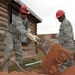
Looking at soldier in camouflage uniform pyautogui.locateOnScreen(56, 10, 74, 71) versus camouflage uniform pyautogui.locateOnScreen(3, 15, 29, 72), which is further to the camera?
camouflage uniform pyautogui.locateOnScreen(3, 15, 29, 72)

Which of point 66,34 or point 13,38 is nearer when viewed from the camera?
point 66,34

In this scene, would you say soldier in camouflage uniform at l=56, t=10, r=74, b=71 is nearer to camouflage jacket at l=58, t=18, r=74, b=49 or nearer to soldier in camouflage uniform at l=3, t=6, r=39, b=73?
camouflage jacket at l=58, t=18, r=74, b=49

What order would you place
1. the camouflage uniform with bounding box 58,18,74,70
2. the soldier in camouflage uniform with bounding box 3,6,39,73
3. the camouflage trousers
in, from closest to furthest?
the camouflage uniform with bounding box 58,18,74,70 < the soldier in camouflage uniform with bounding box 3,6,39,73 < the camouflage trousers

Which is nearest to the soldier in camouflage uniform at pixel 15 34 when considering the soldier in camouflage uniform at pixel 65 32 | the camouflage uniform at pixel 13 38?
the camouflage uniform at pixel 13 38

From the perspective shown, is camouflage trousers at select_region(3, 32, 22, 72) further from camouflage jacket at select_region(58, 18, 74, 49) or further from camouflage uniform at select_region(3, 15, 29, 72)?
camouflage jacket at select_region(58, 18, 74, 49)

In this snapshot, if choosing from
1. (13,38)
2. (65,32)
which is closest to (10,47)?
(13,38)

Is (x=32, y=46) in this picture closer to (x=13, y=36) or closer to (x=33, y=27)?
(x=33, y=27)

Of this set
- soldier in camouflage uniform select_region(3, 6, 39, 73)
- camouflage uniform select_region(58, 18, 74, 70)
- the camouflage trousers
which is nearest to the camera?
camouflage uniform select_region(58, 18, 74, 70)

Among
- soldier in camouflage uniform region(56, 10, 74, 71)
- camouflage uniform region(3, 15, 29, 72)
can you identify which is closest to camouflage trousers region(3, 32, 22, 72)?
camouflage uniform region(3, 15, 29, 72)

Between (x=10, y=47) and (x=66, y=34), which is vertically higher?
(x=66, y=34)

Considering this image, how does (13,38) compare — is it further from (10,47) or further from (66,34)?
(66,34)

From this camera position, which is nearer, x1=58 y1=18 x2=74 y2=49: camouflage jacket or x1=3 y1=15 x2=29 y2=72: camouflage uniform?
x1=58 y1=18 x2=74 y2=49: camouflage jacket

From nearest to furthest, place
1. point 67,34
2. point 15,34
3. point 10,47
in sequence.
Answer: point 67,34 < point 10,47 < point 15,34

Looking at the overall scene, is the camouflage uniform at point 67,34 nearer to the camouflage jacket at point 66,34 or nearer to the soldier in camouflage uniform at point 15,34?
the camouflage jacket at point 66,34
